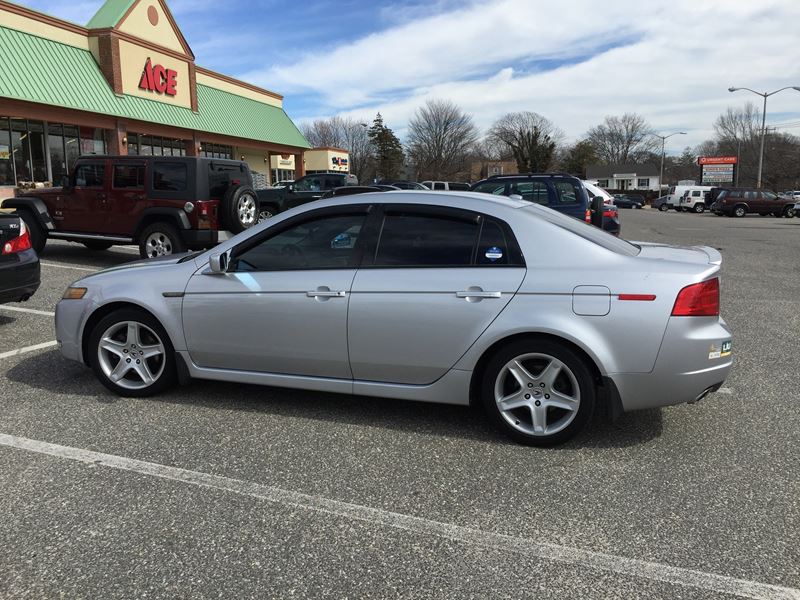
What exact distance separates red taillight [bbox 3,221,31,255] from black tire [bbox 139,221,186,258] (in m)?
3.66

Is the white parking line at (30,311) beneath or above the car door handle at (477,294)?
beneath

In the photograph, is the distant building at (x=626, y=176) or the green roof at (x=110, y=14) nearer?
the green roof at (x=110, y=14)

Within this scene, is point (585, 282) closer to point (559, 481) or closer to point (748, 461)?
point (559, 481)

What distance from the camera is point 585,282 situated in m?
3.54

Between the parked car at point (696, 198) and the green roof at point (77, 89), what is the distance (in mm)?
36251

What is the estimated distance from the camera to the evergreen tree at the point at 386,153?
76.8m

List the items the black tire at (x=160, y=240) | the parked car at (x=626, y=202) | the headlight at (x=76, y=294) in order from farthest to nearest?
the parked car at (x=626, y=202)
the black tire at (x=160, y=240)
the headlight at (x=76, y=294)

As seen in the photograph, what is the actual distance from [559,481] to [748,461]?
1.18 metres

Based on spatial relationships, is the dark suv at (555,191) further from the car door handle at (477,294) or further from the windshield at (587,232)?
the car door handle at (477,294)

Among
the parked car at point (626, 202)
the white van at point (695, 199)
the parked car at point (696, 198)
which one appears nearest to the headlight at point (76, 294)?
the parked car at point (626, 202)

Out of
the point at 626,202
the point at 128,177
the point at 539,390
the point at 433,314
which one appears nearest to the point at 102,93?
the point at 128,177

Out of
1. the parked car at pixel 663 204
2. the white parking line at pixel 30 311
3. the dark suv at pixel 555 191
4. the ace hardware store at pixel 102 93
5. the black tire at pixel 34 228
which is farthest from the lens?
the parked car at pixel 663 204

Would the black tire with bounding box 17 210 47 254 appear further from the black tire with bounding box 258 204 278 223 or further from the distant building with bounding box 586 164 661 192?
the distant building with bounding box 586 164 661 192

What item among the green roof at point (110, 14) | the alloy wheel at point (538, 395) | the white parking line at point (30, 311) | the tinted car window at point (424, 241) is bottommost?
the white parking line at point (30, 311)
